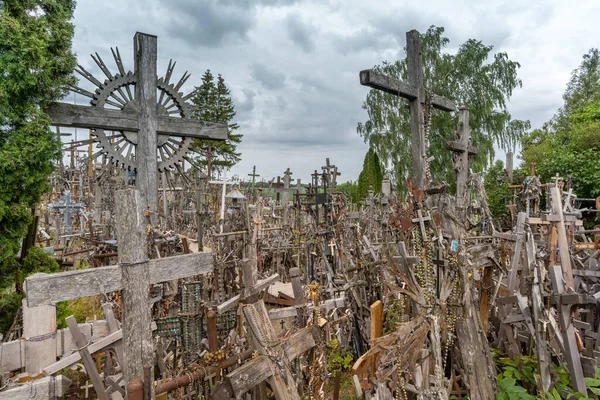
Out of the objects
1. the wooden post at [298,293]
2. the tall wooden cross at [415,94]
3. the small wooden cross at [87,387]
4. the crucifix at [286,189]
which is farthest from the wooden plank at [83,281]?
the crucifix at [286,189]

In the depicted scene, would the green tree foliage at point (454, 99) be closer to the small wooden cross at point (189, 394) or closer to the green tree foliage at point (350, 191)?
the green tree foliage at point (350, 191)

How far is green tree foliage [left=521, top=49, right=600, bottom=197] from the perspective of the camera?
13273 millimetres

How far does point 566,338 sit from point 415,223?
1.95 meters

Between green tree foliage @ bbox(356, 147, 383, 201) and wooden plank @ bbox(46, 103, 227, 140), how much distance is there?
15880 mm

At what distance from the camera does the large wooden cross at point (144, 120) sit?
3.97 metres

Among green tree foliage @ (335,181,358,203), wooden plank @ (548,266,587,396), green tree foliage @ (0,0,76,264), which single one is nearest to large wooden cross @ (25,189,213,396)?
green tree foliage @ (0,0,76,264)

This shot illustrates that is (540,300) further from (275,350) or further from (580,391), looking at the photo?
(275,350)

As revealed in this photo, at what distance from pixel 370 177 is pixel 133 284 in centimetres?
1889

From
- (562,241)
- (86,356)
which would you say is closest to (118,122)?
(86,356)

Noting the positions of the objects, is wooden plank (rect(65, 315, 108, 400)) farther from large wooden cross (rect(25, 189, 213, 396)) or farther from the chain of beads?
the chain of beads

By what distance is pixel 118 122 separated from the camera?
4.04 meters

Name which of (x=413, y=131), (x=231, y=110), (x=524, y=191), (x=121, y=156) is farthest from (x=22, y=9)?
(x=231, y=110)

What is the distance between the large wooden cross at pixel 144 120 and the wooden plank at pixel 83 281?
1758 mm

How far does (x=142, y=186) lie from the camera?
4.19 m
